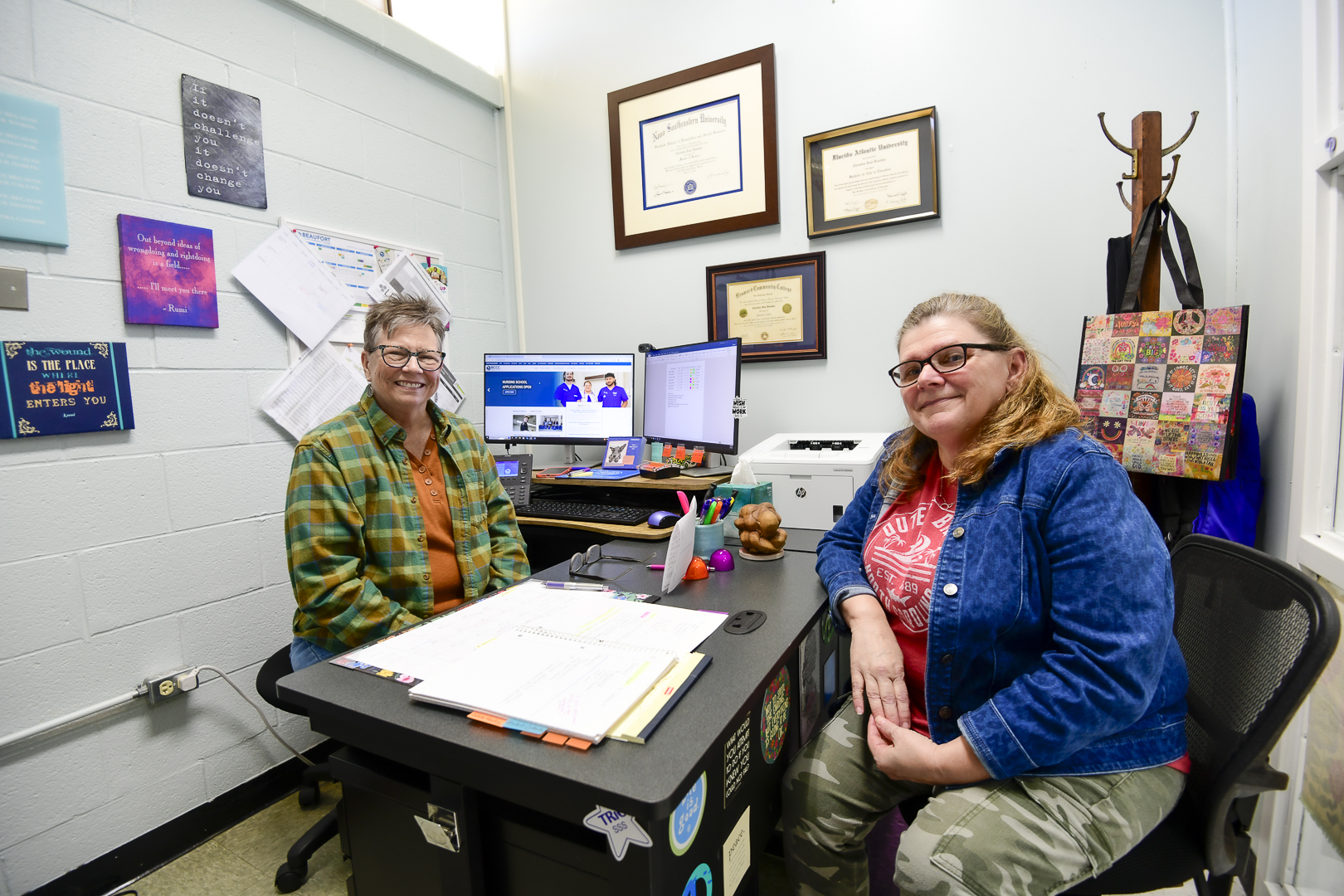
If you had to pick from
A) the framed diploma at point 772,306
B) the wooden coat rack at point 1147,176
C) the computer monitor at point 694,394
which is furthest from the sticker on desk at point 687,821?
the framed diploma at point 772,306

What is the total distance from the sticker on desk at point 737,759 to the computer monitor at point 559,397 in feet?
5.20

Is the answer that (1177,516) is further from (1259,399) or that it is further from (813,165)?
(813,165)

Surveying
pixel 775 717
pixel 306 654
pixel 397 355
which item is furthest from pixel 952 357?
pixel 306 654

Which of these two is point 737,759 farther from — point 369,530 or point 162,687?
point 162,687

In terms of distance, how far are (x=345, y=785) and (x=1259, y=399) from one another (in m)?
2.18

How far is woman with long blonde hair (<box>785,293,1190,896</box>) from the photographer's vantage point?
0.87 m

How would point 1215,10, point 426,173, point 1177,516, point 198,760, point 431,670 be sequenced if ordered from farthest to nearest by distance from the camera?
point 426,173 < point 198,760 < point 1215,10 < point 1177,516 < point 431,670

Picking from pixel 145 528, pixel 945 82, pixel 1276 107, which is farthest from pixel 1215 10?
pixel 145 528

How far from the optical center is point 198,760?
1.84m

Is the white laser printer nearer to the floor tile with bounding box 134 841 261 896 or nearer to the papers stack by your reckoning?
the papers stack

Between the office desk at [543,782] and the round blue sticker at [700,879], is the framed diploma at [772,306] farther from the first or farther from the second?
the round blue sticker at [700,879]

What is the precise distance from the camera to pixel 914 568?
43.5 inches

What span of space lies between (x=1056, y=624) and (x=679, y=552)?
0.66 metres

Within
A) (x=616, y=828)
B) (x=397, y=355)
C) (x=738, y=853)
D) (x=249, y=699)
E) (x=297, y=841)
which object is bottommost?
(x=297, y=841)
